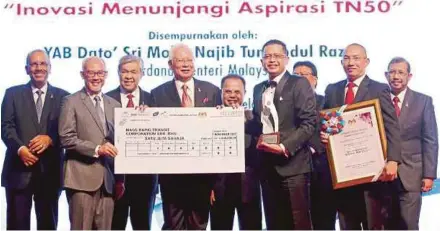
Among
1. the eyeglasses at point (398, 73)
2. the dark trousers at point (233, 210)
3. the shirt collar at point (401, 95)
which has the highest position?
the eyeglasses at point (398, 73)

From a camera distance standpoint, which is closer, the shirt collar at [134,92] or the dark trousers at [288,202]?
the dark trousers at [288,202]

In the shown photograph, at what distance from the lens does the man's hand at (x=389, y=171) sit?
4098mm

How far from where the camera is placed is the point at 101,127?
13.7 ft

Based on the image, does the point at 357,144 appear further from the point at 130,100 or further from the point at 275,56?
the point at 130,100

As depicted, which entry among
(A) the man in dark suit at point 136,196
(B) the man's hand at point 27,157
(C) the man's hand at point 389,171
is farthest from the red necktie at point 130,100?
(C) the man's hand at point 389,171

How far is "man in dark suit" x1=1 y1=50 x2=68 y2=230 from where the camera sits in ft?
13.8

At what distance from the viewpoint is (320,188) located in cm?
418

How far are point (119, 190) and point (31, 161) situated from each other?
525 mm

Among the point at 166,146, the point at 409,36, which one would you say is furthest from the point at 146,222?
the point at 409,36

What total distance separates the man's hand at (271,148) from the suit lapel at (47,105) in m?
1.20

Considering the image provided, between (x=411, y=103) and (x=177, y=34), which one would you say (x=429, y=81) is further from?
(x=177, y=34)

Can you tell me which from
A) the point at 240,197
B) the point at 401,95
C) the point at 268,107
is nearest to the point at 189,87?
the point at 268,107

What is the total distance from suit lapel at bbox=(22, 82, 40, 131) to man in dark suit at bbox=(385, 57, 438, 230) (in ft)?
6.67

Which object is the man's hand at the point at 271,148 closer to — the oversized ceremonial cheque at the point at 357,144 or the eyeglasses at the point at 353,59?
the oversized ceremonial cheque at the point at 357,144
